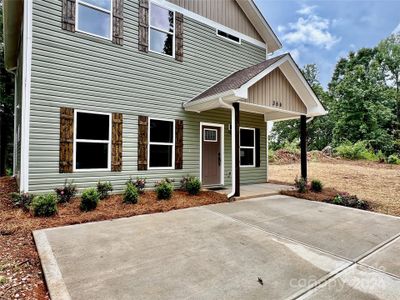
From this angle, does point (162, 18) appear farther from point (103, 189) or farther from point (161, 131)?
point (103, 189)

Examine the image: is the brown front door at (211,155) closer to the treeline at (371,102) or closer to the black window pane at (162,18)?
the black window pane at (162,18)

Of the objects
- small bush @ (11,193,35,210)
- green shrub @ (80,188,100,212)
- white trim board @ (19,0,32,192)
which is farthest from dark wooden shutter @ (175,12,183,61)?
small bush @ (11,193,35,210)

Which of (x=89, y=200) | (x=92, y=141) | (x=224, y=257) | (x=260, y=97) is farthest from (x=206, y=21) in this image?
(x=224, y=257)

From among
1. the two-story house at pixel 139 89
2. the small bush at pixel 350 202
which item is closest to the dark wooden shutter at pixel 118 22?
the two-story house at pixel 139 89

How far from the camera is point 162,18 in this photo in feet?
25.7

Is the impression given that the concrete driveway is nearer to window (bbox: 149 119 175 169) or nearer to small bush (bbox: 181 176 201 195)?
small bush (bbox: 181 176 201 195)

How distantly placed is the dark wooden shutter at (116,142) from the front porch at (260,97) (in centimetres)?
229

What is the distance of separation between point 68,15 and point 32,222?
497cm

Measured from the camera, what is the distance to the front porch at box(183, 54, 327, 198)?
692cm

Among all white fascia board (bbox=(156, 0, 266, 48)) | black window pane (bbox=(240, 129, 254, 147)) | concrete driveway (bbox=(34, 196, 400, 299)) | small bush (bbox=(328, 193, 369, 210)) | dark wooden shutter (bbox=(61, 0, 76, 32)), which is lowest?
concrete driveway (bbox=(34, 196, 400, 299))

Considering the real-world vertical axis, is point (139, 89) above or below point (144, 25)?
below

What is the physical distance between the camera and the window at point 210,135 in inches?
349

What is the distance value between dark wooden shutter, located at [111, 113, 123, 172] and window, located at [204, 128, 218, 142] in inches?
124

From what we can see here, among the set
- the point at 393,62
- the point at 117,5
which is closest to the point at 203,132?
the point at 117,5
